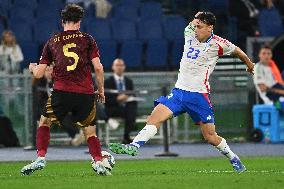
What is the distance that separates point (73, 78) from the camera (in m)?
12.3

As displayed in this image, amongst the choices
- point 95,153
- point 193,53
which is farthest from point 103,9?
point 95,153

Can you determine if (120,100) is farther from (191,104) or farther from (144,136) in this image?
(144,136)

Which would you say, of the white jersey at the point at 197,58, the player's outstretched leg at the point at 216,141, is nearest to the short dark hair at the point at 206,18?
the white jersey at the point at 197,58

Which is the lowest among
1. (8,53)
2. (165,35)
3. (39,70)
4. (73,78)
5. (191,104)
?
(191,104)

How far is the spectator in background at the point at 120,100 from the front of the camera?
20.5 meters

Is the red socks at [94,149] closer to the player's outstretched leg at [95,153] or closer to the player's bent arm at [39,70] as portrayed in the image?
the player's outstretched leg at [95,153]

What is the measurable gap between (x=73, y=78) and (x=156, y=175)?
1.53 meters

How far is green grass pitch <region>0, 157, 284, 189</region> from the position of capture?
1079cm

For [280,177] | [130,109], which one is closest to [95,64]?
[280,177]

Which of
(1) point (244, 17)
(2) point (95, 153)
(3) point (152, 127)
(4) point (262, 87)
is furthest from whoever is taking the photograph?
(1) point (244, 17)

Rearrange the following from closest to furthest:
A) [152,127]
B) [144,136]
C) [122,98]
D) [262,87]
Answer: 1. [144,136]
2. [152,127]
3. [122,98]
4. [262,87]

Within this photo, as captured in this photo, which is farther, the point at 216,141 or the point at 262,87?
the point at 262,87

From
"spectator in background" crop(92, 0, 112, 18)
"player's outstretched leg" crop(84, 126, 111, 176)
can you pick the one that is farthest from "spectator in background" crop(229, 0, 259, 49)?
A: "player's outstretched leg" crop(84, 126, 111, 176)

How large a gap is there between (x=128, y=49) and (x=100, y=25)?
884mm
